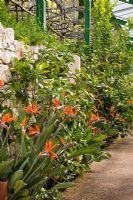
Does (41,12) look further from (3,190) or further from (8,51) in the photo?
(3,190)

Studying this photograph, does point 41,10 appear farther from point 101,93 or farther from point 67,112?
point 67,112

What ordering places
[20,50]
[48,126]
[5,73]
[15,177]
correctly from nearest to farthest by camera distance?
[15,177] < [48,126] < [5,73] < [20,50]

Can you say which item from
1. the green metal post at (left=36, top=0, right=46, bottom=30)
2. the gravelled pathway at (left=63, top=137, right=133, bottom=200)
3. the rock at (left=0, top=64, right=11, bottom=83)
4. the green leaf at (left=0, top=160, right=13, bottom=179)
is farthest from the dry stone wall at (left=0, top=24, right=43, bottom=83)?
the green metal post at (left=36, top=0, right=46, bottom=30)

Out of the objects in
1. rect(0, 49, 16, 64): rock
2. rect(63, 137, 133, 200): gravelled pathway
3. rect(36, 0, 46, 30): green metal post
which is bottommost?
rect(63, 137, 133, 200): gravelled pathway

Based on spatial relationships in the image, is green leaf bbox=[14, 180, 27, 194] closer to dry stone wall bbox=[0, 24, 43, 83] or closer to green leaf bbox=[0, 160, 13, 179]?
Result: green leaf bbox=[0, 160, 13, 179]

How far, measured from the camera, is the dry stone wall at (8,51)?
13.6 ft

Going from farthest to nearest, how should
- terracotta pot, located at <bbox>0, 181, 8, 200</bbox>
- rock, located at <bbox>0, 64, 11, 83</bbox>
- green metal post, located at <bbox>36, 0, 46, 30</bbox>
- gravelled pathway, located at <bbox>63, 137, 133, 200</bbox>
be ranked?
green metal post, located at <bbox>36, 0, 46, 30</bbox> → gravelled pathway, located at <bbox>63, 137, 133, 200</bbox> → rock, located at <bbox>0, 64, 11, 83</bbox> → terracotta pot, located at <bbox>0, 181, 8, 200</bbox>

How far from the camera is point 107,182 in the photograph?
499cm

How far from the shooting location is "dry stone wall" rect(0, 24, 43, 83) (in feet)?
13.6

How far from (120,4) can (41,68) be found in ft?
27.5

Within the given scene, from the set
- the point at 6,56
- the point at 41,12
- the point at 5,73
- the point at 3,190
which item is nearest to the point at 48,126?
the point at 5,73

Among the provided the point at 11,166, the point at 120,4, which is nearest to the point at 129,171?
the point at 11,166

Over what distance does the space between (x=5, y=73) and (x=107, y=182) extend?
1.70m

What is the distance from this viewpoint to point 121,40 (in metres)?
8.27
